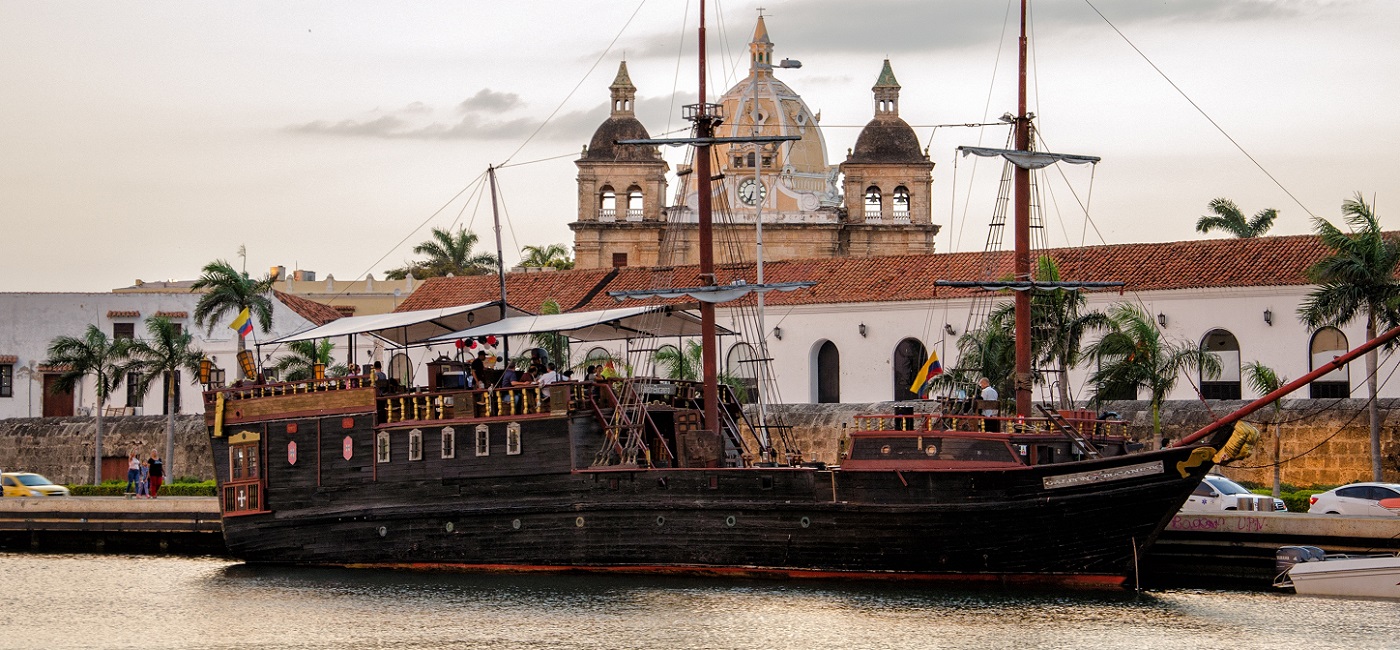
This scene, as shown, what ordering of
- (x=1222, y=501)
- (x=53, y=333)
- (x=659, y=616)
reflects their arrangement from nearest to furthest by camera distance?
(x=659, y=616) → (x=1222, y=501) → (x=53, y=333)

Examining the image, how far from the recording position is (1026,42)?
2877 centimetres

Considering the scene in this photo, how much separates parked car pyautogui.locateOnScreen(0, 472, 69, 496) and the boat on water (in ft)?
31.0

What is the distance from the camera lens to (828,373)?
47625 mm

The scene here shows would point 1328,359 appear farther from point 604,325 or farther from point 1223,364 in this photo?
point 604,325

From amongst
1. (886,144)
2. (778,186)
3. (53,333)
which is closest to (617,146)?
(778,186)

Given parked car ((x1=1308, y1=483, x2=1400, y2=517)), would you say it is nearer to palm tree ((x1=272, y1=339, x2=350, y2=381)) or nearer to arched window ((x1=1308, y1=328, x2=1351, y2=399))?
arched window ((x1=1308, y1=328, x2=1351, y2=399))

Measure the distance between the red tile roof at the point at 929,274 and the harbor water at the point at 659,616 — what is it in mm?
10953

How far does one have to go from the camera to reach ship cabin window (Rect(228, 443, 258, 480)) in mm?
31062

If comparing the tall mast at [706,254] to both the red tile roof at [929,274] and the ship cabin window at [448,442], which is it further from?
the red tile roof at [929,274]

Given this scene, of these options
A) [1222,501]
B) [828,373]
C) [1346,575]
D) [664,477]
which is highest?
[828,373]

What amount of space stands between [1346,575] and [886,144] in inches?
2355

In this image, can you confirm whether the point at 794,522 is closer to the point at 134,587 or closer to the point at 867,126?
the point at 134,587

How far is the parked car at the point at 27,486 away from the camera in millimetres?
39250

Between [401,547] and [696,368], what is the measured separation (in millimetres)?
14452
